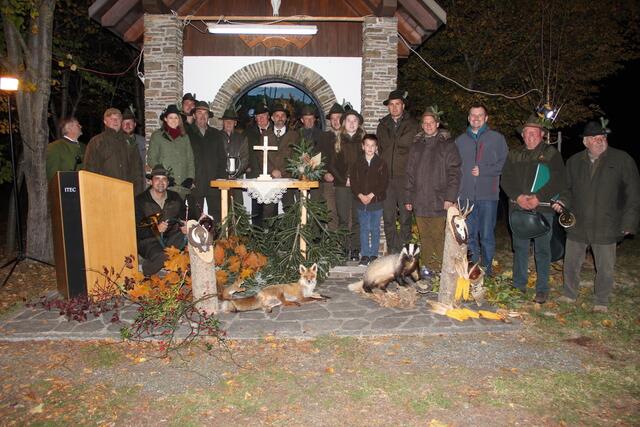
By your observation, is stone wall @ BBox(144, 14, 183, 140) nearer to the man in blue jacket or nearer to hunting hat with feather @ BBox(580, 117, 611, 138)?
the man in blue jacket

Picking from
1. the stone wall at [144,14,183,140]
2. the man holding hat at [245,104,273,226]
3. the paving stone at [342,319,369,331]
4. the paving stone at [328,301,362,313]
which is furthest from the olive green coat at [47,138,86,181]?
the paving stone at [342,319,369,331]

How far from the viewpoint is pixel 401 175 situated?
724 cm

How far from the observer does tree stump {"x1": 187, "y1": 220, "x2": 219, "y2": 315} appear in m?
5.06

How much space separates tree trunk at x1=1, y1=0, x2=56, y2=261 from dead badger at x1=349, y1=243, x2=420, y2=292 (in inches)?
226

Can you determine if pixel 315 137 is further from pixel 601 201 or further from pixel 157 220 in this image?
pixel 601 201

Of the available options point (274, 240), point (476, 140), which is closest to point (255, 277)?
point (274, 240)

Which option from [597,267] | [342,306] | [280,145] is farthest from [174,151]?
[597,267]

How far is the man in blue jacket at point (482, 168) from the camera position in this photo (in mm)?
6523

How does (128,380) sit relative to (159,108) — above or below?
below

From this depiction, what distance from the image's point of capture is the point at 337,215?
25.9ft

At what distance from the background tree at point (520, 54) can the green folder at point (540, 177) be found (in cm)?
944

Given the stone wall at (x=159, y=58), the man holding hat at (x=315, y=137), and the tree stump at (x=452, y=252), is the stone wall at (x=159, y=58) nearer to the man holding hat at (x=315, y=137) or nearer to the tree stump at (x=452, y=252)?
the man holding hat at (x=315, y=137)

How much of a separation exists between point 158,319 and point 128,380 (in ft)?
3.01

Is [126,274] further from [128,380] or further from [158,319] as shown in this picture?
[128,380]
